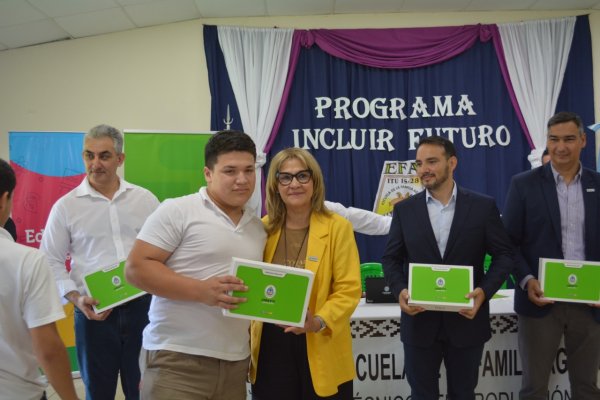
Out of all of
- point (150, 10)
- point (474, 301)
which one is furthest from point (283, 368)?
point (150, 10)

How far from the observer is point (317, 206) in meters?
1.83

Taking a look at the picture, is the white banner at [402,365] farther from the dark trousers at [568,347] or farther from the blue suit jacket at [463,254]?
the blue suit jacket at [463,254]

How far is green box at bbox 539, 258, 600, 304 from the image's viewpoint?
2.26m

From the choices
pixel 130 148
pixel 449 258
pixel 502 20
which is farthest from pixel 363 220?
pixel 502 20

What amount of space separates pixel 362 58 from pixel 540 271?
3687 millimetres

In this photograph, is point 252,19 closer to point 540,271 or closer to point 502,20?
point 502,20

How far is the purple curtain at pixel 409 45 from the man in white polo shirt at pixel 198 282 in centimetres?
383

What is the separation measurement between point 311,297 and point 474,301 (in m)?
0.90

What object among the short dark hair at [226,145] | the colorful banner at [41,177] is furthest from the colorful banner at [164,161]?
the short dark hair at [226,145]

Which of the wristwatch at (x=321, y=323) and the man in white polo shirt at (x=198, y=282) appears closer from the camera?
the man in white polo shirt at (x=198, y=282)

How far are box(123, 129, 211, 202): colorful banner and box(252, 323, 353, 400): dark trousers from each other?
2.68 metres

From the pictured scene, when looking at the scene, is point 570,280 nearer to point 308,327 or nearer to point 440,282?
point 440,282

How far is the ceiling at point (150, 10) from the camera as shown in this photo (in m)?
4.48

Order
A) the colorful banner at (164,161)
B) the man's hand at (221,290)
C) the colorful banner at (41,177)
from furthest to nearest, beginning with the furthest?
the colorful banner at (41,177)
the colorful banner at (164,161)
the man's hand at (221,290)
